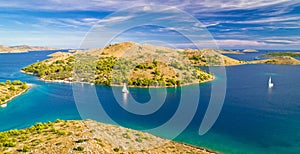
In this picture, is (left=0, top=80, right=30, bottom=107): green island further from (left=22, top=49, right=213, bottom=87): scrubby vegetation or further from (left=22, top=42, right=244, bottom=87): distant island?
(left=22, top=49, right=213, bottom=87): scrubby vegetation

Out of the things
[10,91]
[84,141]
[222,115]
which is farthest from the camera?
[10,91]

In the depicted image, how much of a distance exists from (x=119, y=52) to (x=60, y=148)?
12333cm

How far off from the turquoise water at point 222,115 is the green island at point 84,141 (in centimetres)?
331

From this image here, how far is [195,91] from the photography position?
7569 cm

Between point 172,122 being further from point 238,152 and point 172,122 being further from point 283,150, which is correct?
point 283,150

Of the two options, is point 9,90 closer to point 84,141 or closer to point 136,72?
point 136,72

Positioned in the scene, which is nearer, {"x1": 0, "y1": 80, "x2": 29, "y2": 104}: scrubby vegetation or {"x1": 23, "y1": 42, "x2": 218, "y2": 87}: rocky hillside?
{"x1": 0, "y1": 80, "x2": 29, "y2": 104}: scrubby vegetation

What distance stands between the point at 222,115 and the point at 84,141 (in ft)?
101

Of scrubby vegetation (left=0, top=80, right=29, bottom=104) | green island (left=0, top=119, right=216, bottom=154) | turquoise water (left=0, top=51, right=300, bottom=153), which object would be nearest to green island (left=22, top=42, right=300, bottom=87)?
turquoise water (left=0, top=51, right=300, bottom=153)

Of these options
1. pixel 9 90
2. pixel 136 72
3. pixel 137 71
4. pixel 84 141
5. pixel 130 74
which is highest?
pixel 137 71

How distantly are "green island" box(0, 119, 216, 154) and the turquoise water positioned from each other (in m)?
3.31

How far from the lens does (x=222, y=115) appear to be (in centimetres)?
5088

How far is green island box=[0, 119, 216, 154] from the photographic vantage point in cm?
2909

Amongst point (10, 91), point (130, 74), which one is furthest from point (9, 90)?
point (130, 74)
